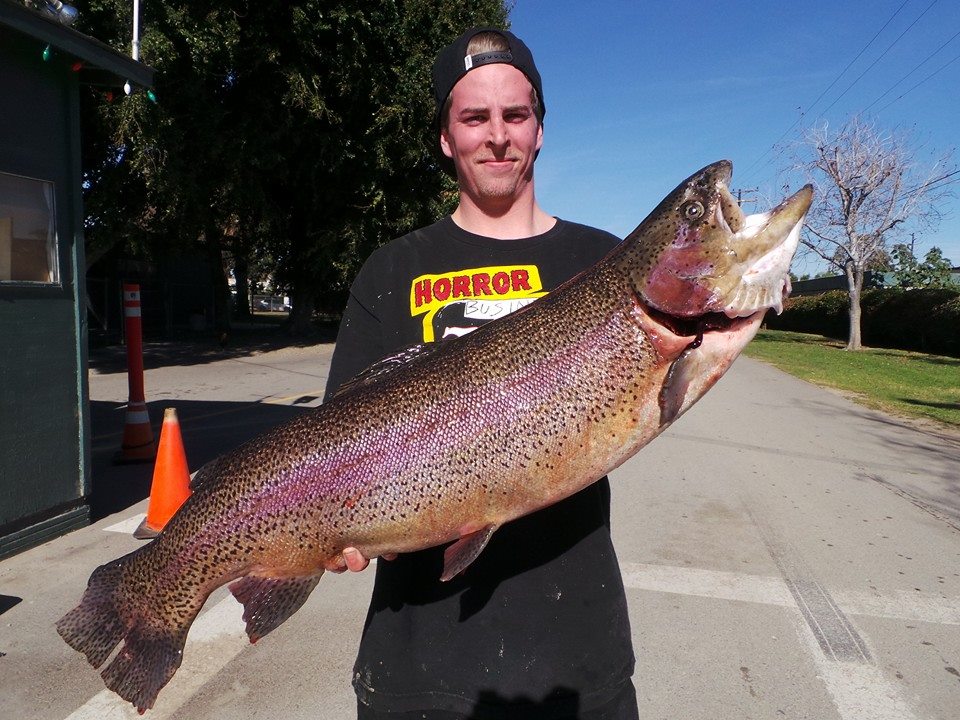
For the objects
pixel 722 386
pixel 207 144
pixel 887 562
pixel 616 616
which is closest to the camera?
pixel 616 616

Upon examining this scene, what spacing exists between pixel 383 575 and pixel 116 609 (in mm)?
770

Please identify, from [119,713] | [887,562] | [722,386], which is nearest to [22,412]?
[119,713]

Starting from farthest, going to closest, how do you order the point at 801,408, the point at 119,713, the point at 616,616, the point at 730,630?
the point at 801,408
the point at 730,630
the point at 119,713
the point at 616,616

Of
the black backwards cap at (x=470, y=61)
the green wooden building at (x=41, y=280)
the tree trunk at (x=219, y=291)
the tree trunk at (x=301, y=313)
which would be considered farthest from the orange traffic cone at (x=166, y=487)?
the tree trunk at (x=301, y=313)

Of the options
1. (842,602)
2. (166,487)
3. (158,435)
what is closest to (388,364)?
(842,602)

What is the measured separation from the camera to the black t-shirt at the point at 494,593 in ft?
6.00

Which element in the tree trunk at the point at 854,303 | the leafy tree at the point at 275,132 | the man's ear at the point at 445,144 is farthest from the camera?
the tree trunk at the point at 854,303

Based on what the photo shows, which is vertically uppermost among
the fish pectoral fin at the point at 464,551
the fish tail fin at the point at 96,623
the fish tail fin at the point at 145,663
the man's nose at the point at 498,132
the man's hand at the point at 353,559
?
the man's nose at the point at 498,132

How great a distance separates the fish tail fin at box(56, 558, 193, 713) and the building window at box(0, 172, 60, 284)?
390 centimetres

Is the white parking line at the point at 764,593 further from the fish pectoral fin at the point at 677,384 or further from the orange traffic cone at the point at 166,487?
the orange traffic cone at the point at 166,487

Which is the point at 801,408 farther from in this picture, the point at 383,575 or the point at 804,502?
the point at 383,575

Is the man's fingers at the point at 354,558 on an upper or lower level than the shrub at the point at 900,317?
lower

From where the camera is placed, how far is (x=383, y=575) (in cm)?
199

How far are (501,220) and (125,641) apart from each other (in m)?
1.62
